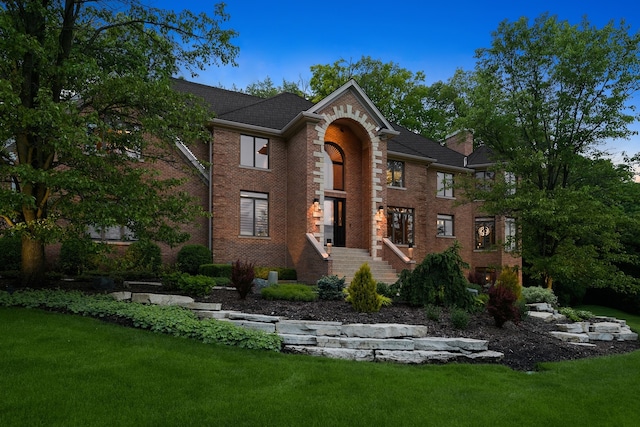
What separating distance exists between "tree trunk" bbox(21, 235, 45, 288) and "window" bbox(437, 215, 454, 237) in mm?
20218

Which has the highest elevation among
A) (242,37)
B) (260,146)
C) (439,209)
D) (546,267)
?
(242,37)

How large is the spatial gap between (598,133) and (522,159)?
371 cm

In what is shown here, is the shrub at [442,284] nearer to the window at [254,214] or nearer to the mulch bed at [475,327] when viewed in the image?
the mulch bed at [475,327]

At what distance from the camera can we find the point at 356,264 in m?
17.7

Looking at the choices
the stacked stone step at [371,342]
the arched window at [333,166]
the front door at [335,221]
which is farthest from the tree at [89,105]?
the front door at [335,221]

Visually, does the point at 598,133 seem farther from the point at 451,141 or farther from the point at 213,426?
the point at 213,426

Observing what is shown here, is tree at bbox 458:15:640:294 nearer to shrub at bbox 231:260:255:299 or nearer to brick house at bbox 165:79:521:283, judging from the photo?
brick house at bbox 165:79:521:283

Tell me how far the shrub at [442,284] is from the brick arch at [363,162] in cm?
786

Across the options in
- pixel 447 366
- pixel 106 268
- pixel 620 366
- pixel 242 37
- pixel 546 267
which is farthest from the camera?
pixel 546 267

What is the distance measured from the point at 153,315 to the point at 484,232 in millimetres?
22234

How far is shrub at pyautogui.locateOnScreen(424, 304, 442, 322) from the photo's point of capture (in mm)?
9406

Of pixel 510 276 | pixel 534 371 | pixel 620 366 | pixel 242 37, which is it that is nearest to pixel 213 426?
pixel 534 371

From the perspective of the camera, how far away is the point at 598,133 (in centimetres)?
1730

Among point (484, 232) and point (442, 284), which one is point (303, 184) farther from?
point (484, 232)
